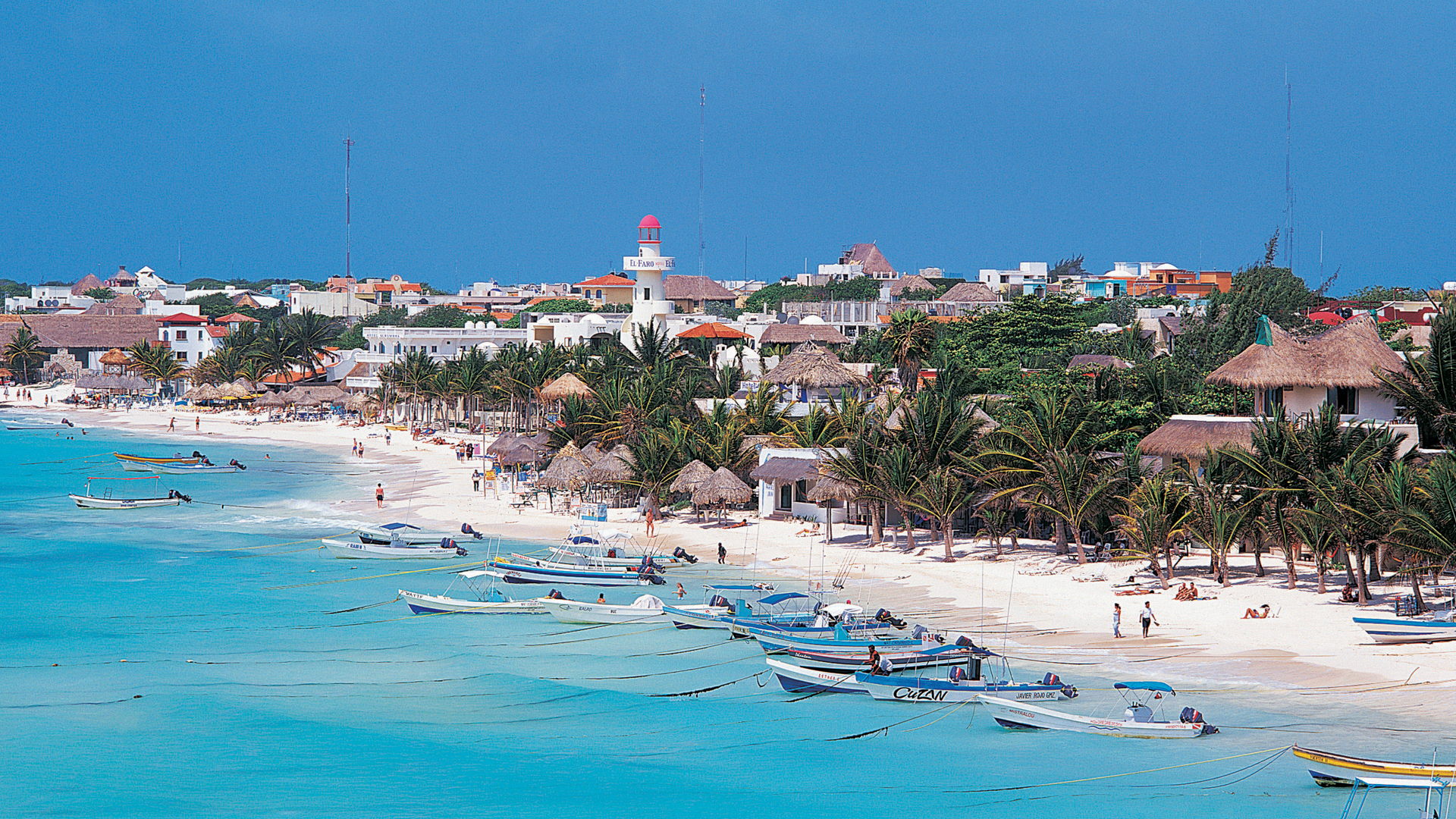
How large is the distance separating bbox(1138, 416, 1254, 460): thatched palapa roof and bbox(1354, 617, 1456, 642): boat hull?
7547 mm

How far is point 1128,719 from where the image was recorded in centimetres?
1789

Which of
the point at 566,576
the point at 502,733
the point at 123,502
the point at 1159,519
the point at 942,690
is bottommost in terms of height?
the point at 502,733

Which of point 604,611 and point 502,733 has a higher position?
point 604,611

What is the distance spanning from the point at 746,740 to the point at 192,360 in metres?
88.9

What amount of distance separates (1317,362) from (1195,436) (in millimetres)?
3377

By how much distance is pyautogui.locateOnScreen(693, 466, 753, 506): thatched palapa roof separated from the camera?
34562mm

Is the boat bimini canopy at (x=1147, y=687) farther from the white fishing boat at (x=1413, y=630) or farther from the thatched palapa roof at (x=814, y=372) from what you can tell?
the thatched palapa roof at (x=814, y=372)

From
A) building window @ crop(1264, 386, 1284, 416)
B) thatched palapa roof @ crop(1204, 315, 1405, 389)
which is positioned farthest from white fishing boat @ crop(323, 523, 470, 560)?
building window @ crop(1264, 386, 1284, 416)

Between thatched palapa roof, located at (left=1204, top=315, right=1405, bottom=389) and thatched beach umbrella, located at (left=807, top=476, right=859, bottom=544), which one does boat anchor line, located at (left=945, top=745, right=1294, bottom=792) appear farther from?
thatched beach umbrella, located at (left=807, top=476, right=859, bottom=544)

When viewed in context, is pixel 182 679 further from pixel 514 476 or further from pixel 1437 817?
pixel 514 476

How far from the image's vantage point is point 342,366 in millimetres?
86875

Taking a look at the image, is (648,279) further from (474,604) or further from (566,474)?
(474,604)

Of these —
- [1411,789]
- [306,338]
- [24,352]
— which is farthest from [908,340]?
[24,352]

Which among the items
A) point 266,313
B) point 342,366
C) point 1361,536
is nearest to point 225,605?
point 1361,536
